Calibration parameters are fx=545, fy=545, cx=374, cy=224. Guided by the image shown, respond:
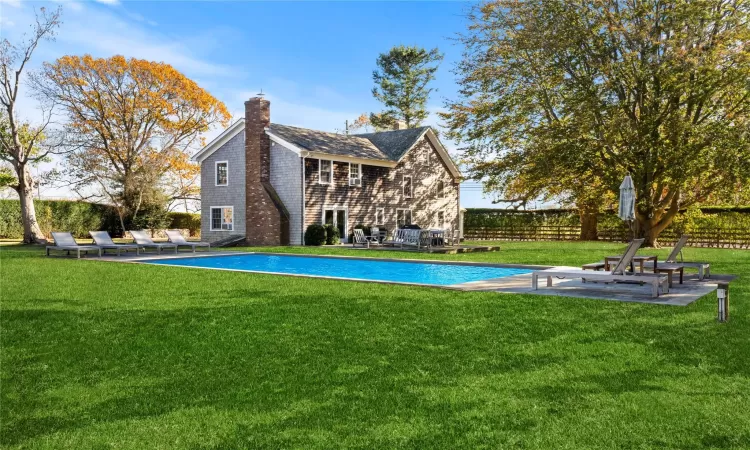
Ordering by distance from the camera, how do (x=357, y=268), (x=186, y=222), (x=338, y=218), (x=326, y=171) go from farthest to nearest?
(x=186, y=222), (x=338, y=218), (x=326, y=171), (x=357, y=268)

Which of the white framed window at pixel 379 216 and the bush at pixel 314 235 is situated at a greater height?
the white framed window at pixel 379 216

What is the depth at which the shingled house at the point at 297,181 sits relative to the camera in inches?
1079

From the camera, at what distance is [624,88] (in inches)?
906

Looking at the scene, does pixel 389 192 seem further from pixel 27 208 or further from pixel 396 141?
pixel 27 208

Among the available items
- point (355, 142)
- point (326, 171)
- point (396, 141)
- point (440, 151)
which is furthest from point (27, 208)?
point (440, 151)

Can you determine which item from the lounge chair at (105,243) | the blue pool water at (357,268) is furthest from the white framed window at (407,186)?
the lounge chair at (105,243)

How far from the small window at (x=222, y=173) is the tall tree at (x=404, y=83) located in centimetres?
2380

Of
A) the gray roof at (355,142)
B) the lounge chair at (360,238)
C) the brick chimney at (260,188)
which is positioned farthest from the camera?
the gray roof at (355,142)

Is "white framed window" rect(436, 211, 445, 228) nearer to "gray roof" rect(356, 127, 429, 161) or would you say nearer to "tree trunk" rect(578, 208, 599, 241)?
"gray roof" rect(356, 127, 429, 161)

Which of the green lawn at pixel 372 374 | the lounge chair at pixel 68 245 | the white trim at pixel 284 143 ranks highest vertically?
the white trim at pixel 284 143

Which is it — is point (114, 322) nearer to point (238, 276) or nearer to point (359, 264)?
point (238, 276)

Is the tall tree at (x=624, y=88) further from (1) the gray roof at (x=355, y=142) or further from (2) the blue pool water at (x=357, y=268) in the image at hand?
(2) the blue pool water at (x=357, y=268)

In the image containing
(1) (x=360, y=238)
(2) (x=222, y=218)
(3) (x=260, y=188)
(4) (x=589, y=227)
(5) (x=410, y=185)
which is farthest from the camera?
(5) (x=410, y=185)

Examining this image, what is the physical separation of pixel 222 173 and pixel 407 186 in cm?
1110
